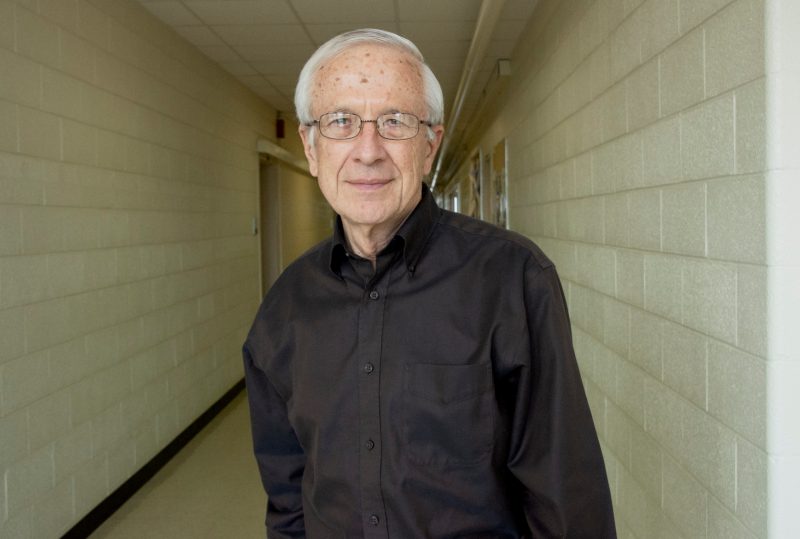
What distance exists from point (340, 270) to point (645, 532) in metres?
1.56

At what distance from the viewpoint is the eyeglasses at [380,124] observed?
1.22 metres

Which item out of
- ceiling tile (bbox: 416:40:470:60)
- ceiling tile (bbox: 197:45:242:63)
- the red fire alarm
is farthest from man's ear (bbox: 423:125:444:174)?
the red fire alarm

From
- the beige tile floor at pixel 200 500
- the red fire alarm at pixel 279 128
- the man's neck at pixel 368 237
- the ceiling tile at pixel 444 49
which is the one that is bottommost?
the beige tile floor at pixel 200 500

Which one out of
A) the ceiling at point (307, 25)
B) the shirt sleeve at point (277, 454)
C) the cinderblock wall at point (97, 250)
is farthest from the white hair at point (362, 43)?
the ceiling at point (307, 25)

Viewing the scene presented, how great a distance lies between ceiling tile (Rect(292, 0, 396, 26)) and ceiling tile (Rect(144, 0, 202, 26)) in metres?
0.68

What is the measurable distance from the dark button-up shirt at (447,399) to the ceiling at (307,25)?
2.76m

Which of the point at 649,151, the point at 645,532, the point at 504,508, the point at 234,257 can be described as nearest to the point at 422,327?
the point at 504,508

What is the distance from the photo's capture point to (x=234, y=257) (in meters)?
6.18

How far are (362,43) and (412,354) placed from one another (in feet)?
1.81

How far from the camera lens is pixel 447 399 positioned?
1161mm

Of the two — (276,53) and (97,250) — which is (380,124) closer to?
(97,250)

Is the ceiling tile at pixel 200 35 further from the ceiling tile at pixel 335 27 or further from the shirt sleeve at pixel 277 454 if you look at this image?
the shirt sleeve at pixel 277 454

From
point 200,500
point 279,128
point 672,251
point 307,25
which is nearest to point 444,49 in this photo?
point 307,25

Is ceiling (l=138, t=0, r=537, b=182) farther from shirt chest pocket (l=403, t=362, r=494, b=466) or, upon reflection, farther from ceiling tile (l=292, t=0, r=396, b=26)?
shirt chest pocket (l=403, t=362, r=494, b=466)
